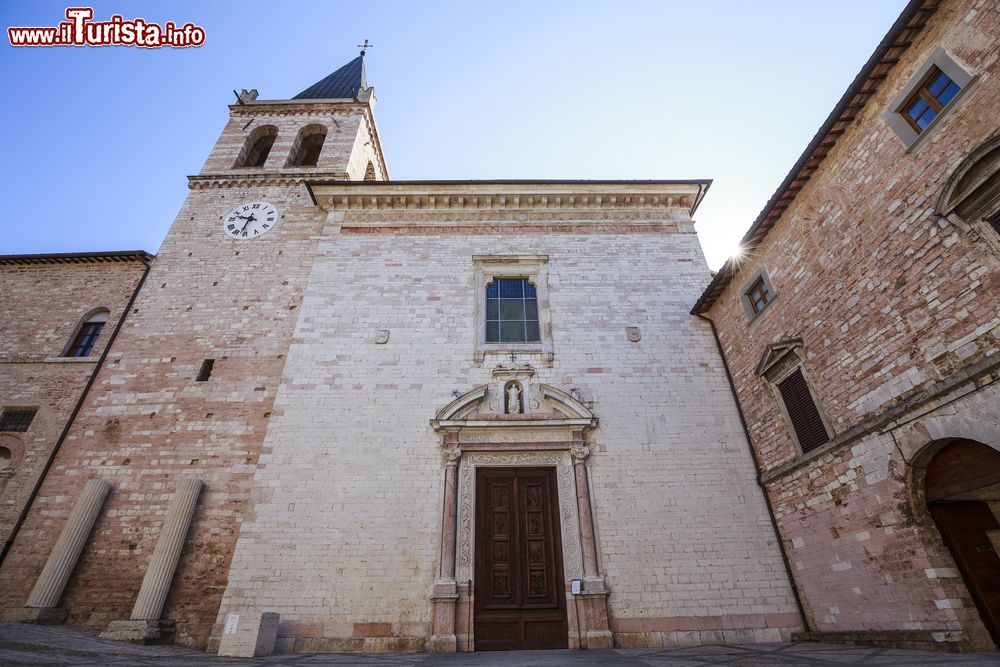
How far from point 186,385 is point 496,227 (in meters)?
7.82

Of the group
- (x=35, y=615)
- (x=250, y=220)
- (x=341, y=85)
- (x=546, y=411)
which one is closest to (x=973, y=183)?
(x=546, y=411)

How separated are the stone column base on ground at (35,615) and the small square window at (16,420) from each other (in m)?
3.88

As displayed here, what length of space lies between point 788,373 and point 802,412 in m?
0.65

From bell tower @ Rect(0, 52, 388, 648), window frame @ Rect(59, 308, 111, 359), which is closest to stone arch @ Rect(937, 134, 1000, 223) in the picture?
bell tower @ Rect(0, 52, 388, 648)

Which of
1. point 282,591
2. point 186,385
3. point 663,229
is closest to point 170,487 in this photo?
point 186,385

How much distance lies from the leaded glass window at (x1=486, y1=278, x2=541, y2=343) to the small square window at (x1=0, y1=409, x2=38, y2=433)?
32.5 ft

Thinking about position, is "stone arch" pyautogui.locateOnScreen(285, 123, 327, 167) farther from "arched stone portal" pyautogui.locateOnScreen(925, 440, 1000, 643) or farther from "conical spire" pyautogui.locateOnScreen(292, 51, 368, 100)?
"arched stone portal" pyautogui.locateOnScreen(925, 440, 1000, 643)

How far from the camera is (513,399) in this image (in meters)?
8.86

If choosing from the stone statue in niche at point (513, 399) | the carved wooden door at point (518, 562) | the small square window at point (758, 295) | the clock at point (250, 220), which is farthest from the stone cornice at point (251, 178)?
the small square window at point (758, 295)

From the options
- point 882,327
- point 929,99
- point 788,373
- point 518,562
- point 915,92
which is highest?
point 915,92

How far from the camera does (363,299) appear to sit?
10.3 m

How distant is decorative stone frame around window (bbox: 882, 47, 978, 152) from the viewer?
5023 mm

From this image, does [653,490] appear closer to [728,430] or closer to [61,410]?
[728,430]

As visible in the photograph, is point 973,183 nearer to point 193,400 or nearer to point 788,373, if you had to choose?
point 788,373
